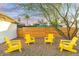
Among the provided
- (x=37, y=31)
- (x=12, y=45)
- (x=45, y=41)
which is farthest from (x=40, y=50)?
(x=12, y=45)

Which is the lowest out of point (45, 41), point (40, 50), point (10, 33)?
point (40, 50)

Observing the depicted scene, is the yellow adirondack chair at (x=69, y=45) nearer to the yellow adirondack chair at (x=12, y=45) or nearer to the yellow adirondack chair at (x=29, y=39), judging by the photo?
the yellow adirondack chair at (x=29, y=39)

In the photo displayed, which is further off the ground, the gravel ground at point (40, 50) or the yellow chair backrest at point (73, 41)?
the yellow chair backrest at point (73, 41)

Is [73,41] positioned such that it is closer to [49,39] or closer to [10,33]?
[49,39]

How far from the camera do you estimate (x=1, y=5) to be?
2.43 meters

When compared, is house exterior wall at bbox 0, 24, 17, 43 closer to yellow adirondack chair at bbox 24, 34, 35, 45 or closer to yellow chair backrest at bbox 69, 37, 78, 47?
yellow adirondack chair at bbox 24, 34, 35, 45

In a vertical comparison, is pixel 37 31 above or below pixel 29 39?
above

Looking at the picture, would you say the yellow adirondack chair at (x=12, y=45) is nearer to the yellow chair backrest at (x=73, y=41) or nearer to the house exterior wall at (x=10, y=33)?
the house exterior wall at (x=10, y=33)

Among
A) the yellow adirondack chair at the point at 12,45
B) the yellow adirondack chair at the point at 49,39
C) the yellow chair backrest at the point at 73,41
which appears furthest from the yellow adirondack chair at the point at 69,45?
the yellow adirondack chair at the point at 12,45

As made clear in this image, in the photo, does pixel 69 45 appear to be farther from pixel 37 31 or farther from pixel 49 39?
pixel 37 31

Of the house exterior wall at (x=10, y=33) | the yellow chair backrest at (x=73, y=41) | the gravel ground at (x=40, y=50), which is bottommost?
the gravel ground at (x=40, y=50)

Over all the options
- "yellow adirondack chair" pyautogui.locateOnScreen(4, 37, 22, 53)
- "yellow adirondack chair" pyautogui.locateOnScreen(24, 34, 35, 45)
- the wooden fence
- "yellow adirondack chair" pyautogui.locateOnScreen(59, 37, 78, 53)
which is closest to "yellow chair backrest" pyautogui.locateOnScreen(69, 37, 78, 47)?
"yellow adirondack chair" pyautogui.locateOnScreen(59, 37, 78, 53)

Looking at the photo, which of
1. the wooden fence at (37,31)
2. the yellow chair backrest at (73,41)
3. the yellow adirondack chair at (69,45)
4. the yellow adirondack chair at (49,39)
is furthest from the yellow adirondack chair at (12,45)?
the yellow chair backrest at (73,41)

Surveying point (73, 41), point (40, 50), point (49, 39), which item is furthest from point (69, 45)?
point (40, 50)
